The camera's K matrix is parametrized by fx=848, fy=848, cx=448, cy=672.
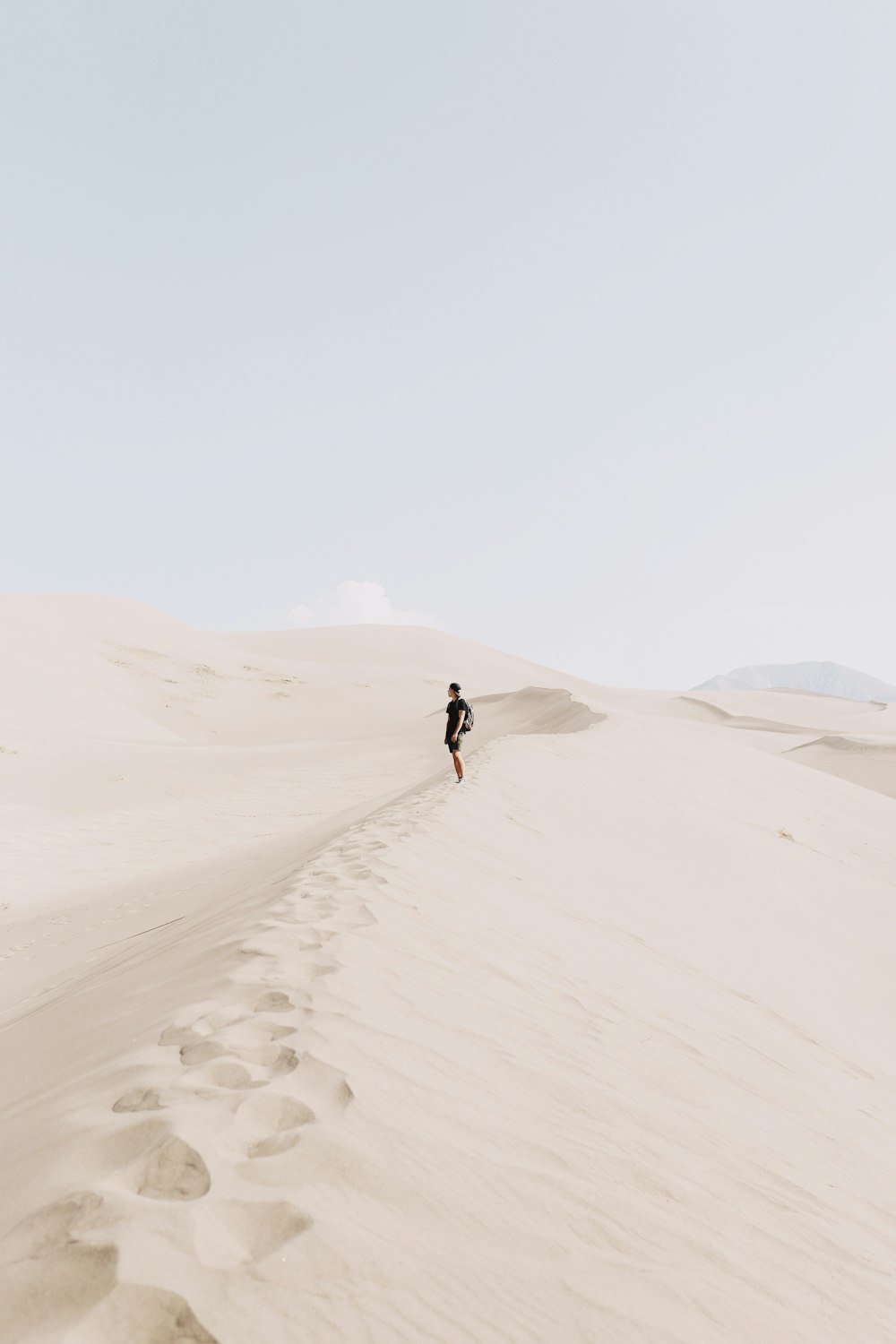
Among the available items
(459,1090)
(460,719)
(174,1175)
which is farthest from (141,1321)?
(460,719)

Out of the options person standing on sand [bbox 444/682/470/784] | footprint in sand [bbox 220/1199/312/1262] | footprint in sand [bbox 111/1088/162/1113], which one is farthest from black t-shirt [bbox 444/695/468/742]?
footprint in sand [bbox 220/1199/312/1262]

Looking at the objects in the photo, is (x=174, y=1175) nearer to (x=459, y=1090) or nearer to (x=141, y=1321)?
(x=141, y=1321)

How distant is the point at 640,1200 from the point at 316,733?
25.9 metres

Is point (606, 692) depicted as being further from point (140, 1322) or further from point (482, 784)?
point (140, 1322)

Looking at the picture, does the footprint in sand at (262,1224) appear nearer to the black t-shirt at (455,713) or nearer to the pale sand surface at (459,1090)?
the pale sand surface at (459,1090)

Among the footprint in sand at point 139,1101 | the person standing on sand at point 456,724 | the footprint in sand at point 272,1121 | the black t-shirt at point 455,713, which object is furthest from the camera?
the black t-shirt at point 455,713

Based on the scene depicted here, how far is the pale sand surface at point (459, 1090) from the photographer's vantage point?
5.57ft

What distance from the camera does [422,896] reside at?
478 cm

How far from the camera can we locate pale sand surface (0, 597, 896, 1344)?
1.70 m

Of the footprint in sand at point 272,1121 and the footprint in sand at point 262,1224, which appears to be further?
the footprint in sand at point 272,1121

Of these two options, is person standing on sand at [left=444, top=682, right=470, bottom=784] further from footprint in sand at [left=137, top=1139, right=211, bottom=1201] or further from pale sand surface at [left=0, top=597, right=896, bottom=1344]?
footprint in sand at [left=137, top=1139, right=211, bottom=1201]

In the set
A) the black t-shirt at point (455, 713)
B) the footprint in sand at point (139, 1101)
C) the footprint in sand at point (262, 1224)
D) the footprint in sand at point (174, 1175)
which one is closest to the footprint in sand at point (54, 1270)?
the footprint in sand at point (174, 1175)

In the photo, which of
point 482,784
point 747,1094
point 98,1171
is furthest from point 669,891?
point 98,1171

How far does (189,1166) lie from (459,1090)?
924 mm
